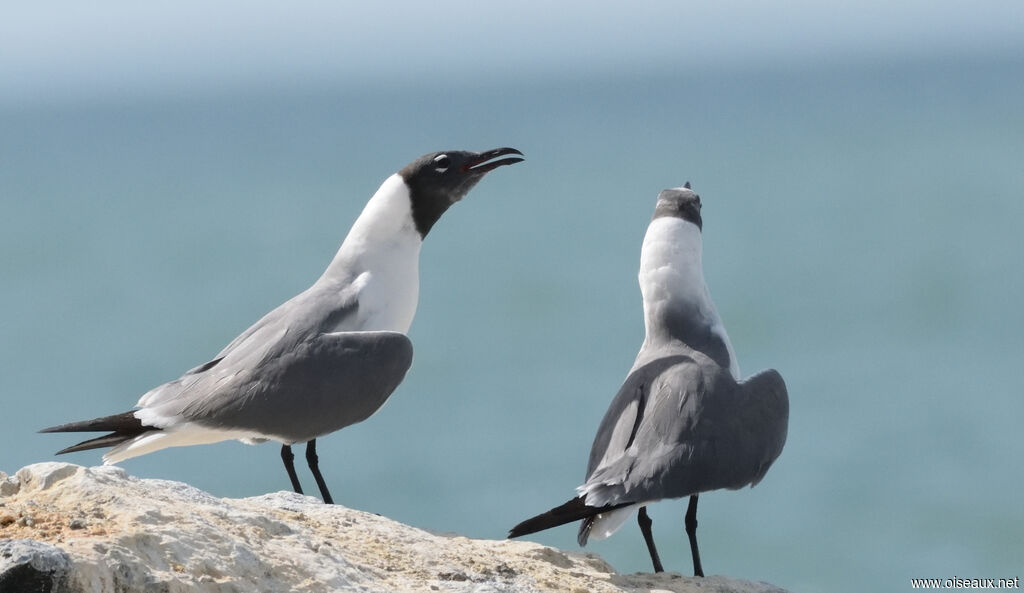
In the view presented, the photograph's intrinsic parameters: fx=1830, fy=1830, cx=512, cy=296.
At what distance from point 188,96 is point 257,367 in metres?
129

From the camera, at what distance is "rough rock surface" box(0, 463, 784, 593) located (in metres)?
4.57

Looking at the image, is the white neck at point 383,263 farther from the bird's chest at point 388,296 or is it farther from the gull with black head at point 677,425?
the gull with black head at point 677,425

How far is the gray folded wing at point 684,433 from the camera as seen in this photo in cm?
684

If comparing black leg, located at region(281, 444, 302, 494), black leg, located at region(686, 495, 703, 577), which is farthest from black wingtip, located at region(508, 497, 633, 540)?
black leg, located at region(281, 444, 302, 494)

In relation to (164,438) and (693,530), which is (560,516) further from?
(164,438)

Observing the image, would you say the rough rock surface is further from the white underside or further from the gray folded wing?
the white underside

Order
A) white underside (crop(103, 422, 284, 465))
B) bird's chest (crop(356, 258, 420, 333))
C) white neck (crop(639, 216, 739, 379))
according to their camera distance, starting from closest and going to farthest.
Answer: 1. white underside (crop(103, 422, 284, 465))
2. white neck (crop(639, 216, 739, 379))
3. bird's chest (crop(356, 258, 420, 333))

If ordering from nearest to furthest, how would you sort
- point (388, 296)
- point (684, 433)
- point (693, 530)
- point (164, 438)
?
point (684, 433)
point (693, 530)
point (164, 438)
point (388, 296)

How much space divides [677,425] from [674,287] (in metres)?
1.05

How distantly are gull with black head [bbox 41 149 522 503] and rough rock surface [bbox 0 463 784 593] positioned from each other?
1274mm

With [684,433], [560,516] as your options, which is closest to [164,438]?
[560,516]

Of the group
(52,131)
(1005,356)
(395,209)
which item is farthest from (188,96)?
(395,209)

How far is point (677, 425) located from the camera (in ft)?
23.3

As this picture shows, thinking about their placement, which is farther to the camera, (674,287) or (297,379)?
(674,287)
